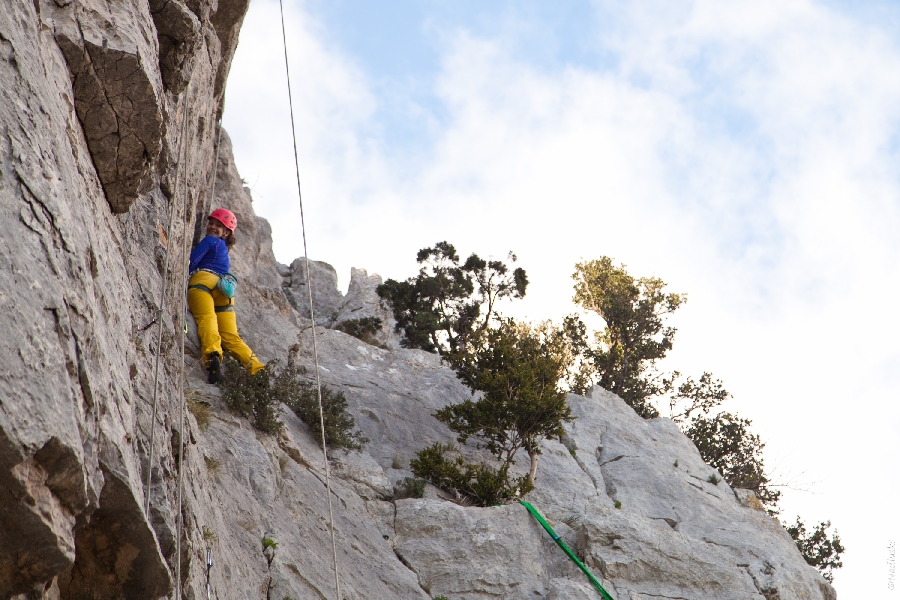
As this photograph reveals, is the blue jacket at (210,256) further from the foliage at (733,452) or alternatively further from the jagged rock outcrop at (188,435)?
the foliage at (733,452)

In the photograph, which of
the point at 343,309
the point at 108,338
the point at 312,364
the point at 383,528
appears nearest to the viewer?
the point at 108,338

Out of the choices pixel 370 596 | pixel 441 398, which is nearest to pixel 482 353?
pixel 441 398

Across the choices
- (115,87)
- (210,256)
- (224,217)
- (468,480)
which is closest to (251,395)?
(210,256)

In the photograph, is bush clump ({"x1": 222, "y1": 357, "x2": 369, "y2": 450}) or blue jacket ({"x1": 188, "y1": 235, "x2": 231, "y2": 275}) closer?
bush clump ({"x1": 222, "y1": 357, "x2": 369, "y2": 450})

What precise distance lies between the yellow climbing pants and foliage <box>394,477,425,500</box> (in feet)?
8.90

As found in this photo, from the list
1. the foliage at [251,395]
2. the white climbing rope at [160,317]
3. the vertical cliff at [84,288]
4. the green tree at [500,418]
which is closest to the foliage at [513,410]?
the green tree at [500,418]

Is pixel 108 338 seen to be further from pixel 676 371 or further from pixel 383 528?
pixel 676 371

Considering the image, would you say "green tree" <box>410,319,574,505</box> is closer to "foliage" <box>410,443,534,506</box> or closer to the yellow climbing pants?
"foliage" <box>410,443,534,506</box>

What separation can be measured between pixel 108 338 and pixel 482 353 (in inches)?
434

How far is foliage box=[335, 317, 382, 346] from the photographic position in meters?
19.7

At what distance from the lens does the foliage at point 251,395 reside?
10.8 metres

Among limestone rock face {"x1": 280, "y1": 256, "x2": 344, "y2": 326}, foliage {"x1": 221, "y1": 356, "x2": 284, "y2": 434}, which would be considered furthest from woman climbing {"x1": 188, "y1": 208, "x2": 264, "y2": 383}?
limestone rock face {"x1": 280, "y1": 256, "x2": 344, "y2": 326}

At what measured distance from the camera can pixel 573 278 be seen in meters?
24.4

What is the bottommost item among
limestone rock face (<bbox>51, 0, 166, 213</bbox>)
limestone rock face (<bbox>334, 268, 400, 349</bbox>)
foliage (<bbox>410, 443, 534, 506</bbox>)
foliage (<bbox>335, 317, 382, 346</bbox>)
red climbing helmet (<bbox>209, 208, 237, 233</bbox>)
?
limestone rock face (<bbox>51, 0, 166, 213</bbox>)
